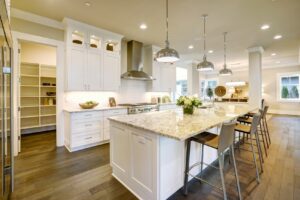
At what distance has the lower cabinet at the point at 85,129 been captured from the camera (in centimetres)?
336

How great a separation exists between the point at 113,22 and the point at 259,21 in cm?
333

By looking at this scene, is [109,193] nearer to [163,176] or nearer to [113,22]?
[163,176]

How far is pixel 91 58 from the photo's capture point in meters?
3.85

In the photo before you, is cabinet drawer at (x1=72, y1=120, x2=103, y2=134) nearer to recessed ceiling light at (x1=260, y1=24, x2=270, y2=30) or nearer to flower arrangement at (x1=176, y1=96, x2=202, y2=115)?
flower arrangement at (x1=176, y1=96, x2=202, y2=115)

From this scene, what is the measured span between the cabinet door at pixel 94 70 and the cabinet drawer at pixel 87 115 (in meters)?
A: 0.65

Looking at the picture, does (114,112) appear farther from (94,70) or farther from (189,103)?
(189,103)

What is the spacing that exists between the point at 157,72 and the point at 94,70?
2327mm

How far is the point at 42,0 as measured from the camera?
271cm

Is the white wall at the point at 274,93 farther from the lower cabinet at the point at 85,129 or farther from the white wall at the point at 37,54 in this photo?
the white wall at the point at 37,54

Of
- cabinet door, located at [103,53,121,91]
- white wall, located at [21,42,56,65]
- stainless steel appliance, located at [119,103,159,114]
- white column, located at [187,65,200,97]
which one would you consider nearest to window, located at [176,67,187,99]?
white column, located at [187,65,200,97]

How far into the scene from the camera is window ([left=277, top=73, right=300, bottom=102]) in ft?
28.0

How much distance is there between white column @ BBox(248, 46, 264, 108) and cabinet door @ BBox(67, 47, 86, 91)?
5.58m

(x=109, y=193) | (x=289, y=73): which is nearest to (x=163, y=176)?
(x=109, y=193)

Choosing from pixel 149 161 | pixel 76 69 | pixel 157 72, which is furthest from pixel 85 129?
pixel 157 72
